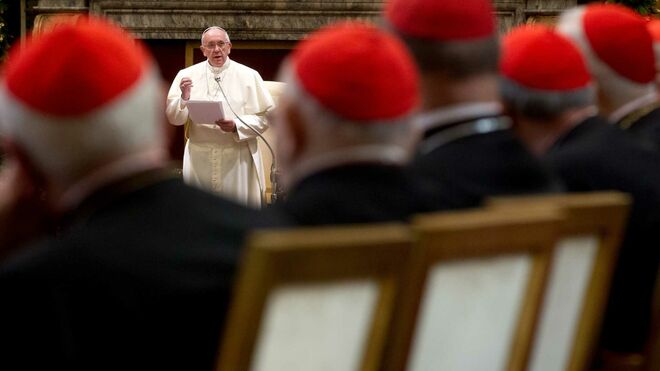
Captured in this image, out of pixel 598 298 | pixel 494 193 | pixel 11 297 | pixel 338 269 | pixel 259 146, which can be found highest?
pixel 259 146

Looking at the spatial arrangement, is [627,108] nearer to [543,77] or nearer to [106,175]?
[543,77]

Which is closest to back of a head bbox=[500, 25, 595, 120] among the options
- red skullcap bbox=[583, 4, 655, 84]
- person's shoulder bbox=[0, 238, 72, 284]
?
red skullcap bbox=[583, 4, 655, 84]

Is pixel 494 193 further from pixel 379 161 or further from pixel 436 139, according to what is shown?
pixel 379 161

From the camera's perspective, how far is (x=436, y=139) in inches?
117

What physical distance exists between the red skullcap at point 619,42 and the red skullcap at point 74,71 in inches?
82.6

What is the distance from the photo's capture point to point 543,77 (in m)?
3.46

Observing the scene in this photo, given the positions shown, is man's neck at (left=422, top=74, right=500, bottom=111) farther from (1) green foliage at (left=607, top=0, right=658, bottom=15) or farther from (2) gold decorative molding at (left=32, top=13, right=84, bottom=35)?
(2) gold decorative molding at (left=32, top=13, right=84, bottom=35)

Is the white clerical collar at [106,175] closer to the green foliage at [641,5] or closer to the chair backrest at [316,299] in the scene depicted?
the chair backrest at [316,299]

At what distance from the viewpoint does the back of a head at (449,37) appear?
3012mm

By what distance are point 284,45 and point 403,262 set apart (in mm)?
12161

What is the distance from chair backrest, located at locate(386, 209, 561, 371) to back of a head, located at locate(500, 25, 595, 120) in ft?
4.00

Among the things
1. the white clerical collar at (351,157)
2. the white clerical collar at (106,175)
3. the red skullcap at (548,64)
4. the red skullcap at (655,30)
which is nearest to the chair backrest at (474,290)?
the white clerical collar at (351,157)

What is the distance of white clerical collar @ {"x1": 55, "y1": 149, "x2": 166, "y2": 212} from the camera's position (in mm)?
2170

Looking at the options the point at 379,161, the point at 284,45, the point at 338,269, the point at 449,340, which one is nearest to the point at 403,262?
the point at 338,269
